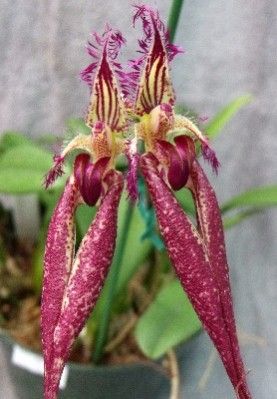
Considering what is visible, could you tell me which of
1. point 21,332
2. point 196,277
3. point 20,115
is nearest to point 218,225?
point 196,277

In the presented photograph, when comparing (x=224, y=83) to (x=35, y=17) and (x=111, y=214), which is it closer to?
(x=35, y=17)

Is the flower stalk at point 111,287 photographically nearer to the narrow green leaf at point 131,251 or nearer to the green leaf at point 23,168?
the narrow green leaf at point 131,251

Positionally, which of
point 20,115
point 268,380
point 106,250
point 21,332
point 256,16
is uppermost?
point 256,16

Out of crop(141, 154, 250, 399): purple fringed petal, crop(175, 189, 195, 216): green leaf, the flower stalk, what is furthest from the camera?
Answer: crop(175, 189, 195, 216): green leaf

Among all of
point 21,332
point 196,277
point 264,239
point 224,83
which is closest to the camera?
point 196,277

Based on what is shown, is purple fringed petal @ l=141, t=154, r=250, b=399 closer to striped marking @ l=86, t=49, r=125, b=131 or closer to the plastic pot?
striped marking @ l=86, t=49, r=125, b=131

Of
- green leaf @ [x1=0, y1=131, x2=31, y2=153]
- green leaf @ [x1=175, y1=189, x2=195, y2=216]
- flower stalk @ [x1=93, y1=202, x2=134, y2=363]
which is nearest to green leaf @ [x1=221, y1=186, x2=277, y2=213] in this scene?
green leaf @ [x1=175, y1=189, x2=195, y2=216]
